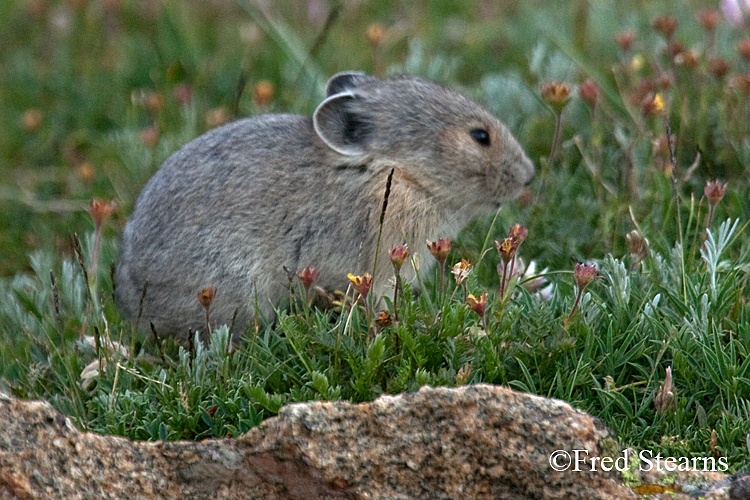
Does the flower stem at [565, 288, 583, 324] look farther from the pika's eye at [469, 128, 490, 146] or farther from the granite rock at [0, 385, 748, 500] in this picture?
the pika's eye at [469, 128, 490, 146]

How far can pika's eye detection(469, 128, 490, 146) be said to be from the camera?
6.15m

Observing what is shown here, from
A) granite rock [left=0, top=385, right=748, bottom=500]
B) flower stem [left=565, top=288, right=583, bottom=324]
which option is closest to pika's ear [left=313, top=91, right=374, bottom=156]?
flower stem [left=565, top=288, right=583, bottom=324]

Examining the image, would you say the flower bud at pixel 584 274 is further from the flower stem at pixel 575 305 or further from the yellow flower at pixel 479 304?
the yellow flower at pixel 479 304

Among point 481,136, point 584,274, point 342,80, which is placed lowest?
point 584,274

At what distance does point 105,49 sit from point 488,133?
5.99 m

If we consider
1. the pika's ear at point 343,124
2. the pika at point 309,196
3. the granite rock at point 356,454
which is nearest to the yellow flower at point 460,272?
the pika at point 309,196

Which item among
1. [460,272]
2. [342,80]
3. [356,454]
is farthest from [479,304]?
[342,80]

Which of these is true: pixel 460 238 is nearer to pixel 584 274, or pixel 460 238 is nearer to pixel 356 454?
pixel 584 274

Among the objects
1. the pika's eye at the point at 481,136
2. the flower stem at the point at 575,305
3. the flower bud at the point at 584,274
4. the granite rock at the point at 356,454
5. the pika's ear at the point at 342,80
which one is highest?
the pika's ear at the point at 342,80

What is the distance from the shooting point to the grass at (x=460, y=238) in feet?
14.8

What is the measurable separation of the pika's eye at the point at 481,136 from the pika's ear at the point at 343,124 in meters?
0.69

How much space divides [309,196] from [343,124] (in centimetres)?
58

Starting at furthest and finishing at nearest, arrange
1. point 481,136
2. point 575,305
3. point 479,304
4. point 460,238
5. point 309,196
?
point 460,238 → point 481,136 → point 309,196 → point 575,305 → point 479,304

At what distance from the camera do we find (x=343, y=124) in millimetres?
6027
